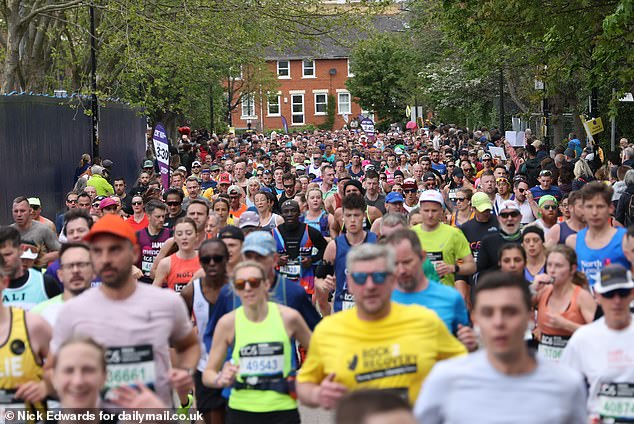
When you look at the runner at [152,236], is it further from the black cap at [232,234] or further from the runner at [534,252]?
the runner at [534,252]

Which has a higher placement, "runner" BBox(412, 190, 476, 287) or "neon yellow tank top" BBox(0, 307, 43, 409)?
"runner" BBox(412, 190, 476, 287)

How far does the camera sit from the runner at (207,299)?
316 inches

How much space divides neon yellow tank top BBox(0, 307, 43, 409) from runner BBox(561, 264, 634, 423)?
9.26 ft

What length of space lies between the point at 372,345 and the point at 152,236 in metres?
7.10

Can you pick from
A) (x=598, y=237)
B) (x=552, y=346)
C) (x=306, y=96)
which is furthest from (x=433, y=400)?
(x=306, y=96)

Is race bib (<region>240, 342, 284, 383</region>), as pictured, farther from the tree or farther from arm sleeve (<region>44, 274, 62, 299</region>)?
the tree

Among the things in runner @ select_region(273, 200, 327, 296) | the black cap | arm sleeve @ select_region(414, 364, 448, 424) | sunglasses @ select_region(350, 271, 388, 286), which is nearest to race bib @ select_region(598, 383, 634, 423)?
sunglasses @ select_region(350, 271, 388, 286)

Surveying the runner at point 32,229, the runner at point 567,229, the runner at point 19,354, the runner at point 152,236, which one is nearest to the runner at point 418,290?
the runner at point 19,354

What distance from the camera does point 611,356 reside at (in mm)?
6070

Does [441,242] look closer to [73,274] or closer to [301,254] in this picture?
[301,254]

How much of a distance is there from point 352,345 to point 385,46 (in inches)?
2678

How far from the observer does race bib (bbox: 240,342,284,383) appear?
6.56 m

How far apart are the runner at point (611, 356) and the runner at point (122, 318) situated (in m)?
2.06

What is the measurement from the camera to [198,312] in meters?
8.15
